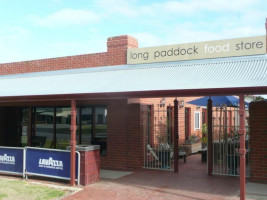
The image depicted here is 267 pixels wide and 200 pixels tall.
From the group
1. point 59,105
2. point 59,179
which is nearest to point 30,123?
point 59,105

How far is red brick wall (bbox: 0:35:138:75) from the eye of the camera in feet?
41.0

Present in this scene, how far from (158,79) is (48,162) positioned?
4.01 metres

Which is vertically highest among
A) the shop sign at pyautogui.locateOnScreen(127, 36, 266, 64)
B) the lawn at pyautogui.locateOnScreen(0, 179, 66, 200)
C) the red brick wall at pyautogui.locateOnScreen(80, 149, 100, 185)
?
the shop sign at pyautogui.locateOnScreen(127, 36, 266, 64)

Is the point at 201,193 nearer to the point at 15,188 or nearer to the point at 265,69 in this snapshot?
the point at 265,69

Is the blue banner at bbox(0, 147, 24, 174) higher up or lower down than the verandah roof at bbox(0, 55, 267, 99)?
lower down

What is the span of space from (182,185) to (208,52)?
170 inches

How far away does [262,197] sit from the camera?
301 inches

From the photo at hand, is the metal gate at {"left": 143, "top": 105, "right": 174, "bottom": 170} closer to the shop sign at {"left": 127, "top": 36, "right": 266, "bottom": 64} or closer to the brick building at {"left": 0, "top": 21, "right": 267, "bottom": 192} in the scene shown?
the brick building at {"left": 0, "top": 21, "right": 267, "bottom": 192}

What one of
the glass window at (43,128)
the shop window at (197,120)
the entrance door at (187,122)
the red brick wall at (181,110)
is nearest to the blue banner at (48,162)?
the glass window at (43,128)

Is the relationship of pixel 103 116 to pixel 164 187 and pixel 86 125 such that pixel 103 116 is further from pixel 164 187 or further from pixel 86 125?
pixel 164 187

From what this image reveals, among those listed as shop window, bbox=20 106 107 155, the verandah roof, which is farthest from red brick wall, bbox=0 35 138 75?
shop window, bbox=20 106 107 155

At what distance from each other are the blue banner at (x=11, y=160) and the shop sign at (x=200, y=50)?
496 centimetres

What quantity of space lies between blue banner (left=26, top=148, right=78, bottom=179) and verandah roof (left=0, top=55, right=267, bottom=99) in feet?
5.70

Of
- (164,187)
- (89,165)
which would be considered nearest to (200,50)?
(164,187)
